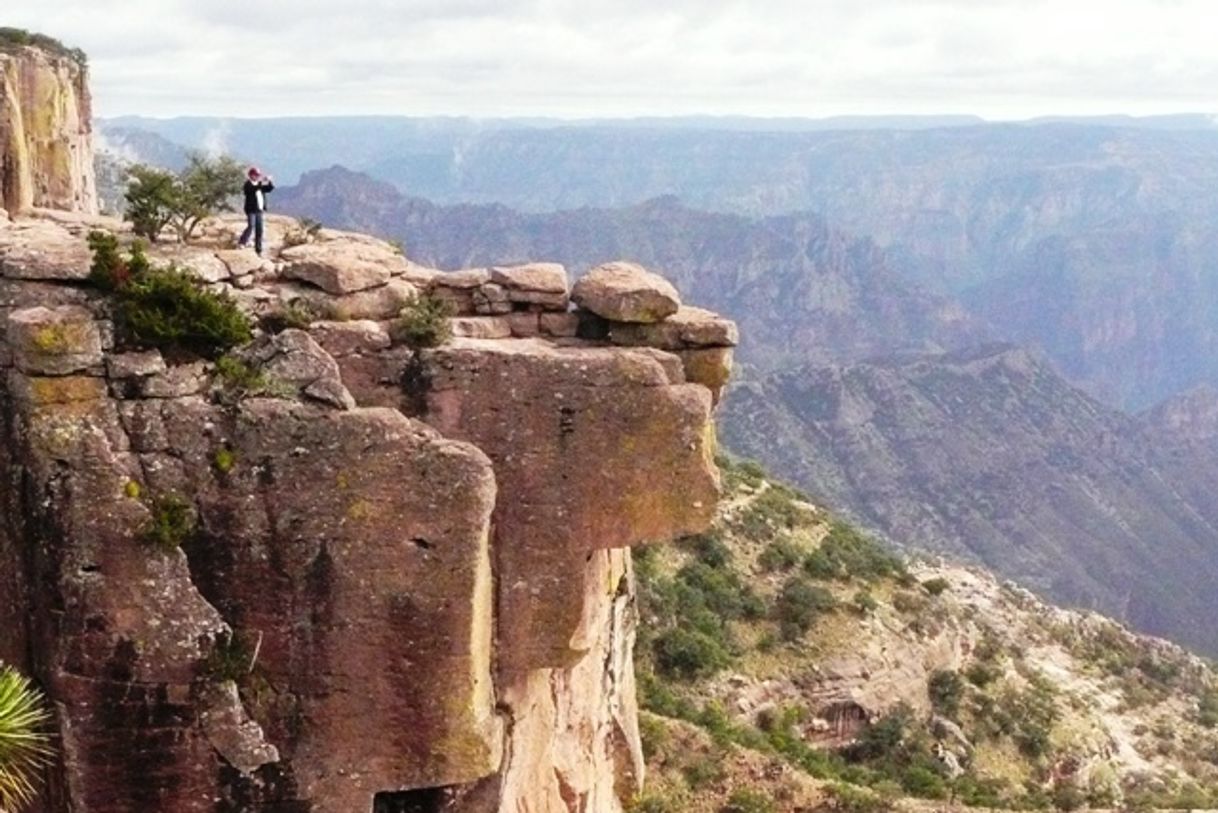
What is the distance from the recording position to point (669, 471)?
22812 millimetres

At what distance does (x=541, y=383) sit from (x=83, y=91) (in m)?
60.6

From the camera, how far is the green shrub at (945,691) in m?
56.3

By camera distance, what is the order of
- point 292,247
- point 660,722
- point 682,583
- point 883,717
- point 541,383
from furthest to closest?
point 682,583 → point 883,717 → point 660,722 → point 292,247 → point 541,383

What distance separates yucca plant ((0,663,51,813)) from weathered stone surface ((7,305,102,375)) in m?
4.97

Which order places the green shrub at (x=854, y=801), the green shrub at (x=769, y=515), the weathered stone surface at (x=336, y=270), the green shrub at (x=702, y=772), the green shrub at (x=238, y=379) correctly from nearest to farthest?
the green shrub at (x=238, y=379) < the weathered stone surface at (x=336, y=270) < the green shrub at (x=854, y=801) < the green shrub at (x=702, y=772) < the green shrub at (x=769, y=515)

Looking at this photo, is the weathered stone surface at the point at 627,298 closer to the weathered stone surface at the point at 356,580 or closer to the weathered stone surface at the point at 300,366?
the weathered stone surface at the point at 356,580

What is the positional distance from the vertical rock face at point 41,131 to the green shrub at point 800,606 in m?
35.3

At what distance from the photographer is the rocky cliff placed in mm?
20469

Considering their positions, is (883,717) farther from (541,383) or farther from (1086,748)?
(541,383)

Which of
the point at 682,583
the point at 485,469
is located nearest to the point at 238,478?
the point at 485,469

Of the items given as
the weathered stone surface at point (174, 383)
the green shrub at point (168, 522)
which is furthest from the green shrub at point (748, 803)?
the weathered stone surface at point (174, 383)

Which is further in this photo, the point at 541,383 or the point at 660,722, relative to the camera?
the point at 660,722

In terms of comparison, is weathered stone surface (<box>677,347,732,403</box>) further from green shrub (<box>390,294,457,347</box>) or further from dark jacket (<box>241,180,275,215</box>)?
dark jacket (<box>241,180,275,215</box>)

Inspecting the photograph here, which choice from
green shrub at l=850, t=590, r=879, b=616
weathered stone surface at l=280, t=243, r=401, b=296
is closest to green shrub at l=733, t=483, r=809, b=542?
green shrub at l=850, t=590, r=879, b=616
